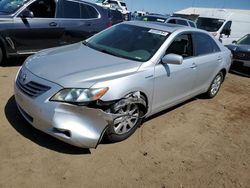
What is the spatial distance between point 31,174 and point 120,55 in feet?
7.00

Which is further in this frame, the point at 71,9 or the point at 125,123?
the point at 71,9

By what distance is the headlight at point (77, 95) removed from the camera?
138 inches

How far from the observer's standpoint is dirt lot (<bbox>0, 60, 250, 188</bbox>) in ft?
10.9

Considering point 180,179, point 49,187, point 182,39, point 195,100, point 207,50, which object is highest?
point 182,39

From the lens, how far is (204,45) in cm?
581

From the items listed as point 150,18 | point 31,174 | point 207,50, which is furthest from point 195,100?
point 150,18

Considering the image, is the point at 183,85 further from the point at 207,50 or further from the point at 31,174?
the point at 31,174

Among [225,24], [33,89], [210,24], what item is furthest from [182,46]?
[210,24]

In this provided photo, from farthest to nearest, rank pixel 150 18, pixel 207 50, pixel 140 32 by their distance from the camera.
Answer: pixel 150 18, pixel 207 50, pixel 140 32

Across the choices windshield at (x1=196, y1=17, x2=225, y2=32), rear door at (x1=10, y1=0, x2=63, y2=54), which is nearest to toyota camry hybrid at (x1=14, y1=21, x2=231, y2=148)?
rear door at (x1=10, y1=0, x2=63, y2=54)

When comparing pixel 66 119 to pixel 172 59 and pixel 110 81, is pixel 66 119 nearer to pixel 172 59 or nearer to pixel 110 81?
pixel 110 81

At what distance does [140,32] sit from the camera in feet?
16.4

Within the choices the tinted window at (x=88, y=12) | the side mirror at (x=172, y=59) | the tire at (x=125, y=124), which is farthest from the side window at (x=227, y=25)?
the tire at (x=125, y=124)

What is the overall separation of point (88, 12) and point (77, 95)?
5.37 meters
